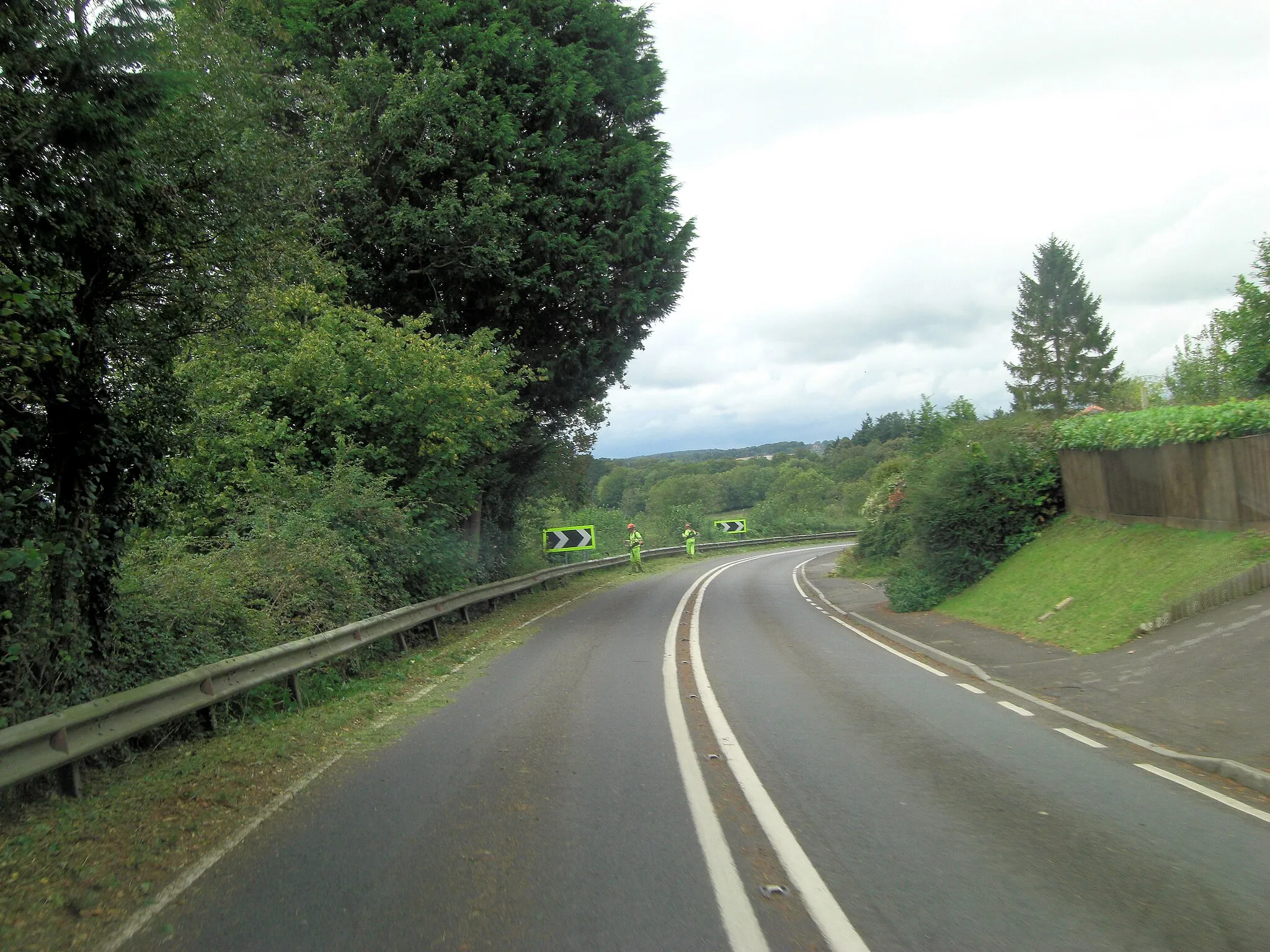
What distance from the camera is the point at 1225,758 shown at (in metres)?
6.70

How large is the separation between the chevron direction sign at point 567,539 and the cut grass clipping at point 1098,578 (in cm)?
1267

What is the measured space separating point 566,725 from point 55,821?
161 inches

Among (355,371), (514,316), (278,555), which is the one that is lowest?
(278,555)

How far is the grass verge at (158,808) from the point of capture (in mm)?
4359

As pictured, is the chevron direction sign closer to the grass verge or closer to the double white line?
the grass verge

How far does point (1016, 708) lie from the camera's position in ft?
29.7

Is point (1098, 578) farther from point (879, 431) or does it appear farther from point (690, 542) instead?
point (879, 431)

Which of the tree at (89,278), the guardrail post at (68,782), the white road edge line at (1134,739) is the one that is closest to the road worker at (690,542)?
the white road edge line at (1134,739)

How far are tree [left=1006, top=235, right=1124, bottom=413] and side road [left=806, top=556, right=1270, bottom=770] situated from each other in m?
54.3

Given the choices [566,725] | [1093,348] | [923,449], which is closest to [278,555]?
[566,725]

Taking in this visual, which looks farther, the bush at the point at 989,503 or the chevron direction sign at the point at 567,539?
the chevron direction sign at the point at 567,539

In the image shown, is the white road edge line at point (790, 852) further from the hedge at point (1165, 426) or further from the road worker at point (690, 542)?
the road worker at point (690, 542)

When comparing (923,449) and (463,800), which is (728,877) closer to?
(463,800)

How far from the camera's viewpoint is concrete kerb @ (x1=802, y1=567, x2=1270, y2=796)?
6.21 m
